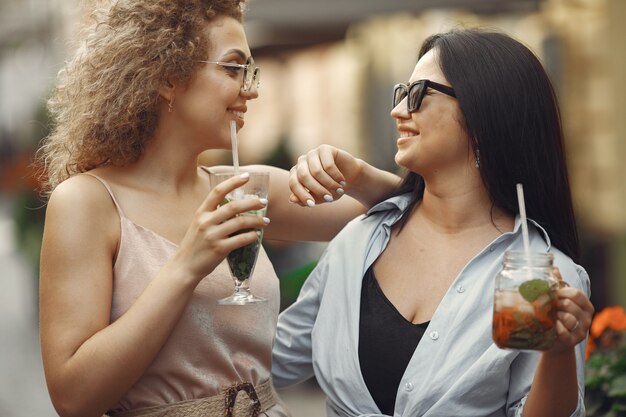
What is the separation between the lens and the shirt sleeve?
321 cm

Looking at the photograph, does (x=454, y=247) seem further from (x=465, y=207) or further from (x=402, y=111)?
(x=402, y=111)

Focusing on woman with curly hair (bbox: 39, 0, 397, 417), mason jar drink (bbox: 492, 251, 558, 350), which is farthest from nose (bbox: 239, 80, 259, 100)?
mason jar drink (bbox: 492, 251, 558, 350)

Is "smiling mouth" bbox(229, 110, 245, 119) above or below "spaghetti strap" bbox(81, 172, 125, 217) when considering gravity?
above

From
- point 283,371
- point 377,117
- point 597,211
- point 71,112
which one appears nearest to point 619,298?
point 597,211

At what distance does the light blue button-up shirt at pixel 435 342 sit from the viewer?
8.75ft

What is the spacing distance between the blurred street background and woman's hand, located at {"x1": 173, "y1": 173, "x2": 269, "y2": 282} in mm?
3863

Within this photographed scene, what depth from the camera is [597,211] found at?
7.26 meters

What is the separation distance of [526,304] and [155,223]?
4.06ft

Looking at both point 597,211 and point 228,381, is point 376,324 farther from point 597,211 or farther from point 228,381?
point 597,211

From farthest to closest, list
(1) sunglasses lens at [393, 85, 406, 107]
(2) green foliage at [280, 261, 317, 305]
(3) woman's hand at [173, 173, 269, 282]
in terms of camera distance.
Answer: (2) green foliage at [280, 261, 317, 305]
(1) sunglasses lens at [393, 85, 406, 107]
(3) woman's hand at [173, 173, 269, 282]

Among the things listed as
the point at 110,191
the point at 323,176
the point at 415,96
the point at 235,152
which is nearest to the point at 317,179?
the point at 323,176

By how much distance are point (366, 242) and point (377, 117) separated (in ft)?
16.7

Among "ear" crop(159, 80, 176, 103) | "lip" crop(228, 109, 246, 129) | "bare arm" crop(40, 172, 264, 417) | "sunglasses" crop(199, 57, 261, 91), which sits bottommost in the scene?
"bare arm" crop(40, 172, 264, 417)

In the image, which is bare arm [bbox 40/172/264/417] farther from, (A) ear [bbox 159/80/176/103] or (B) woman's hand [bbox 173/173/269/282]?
(A) ear [bbox 159/80/176/103]
